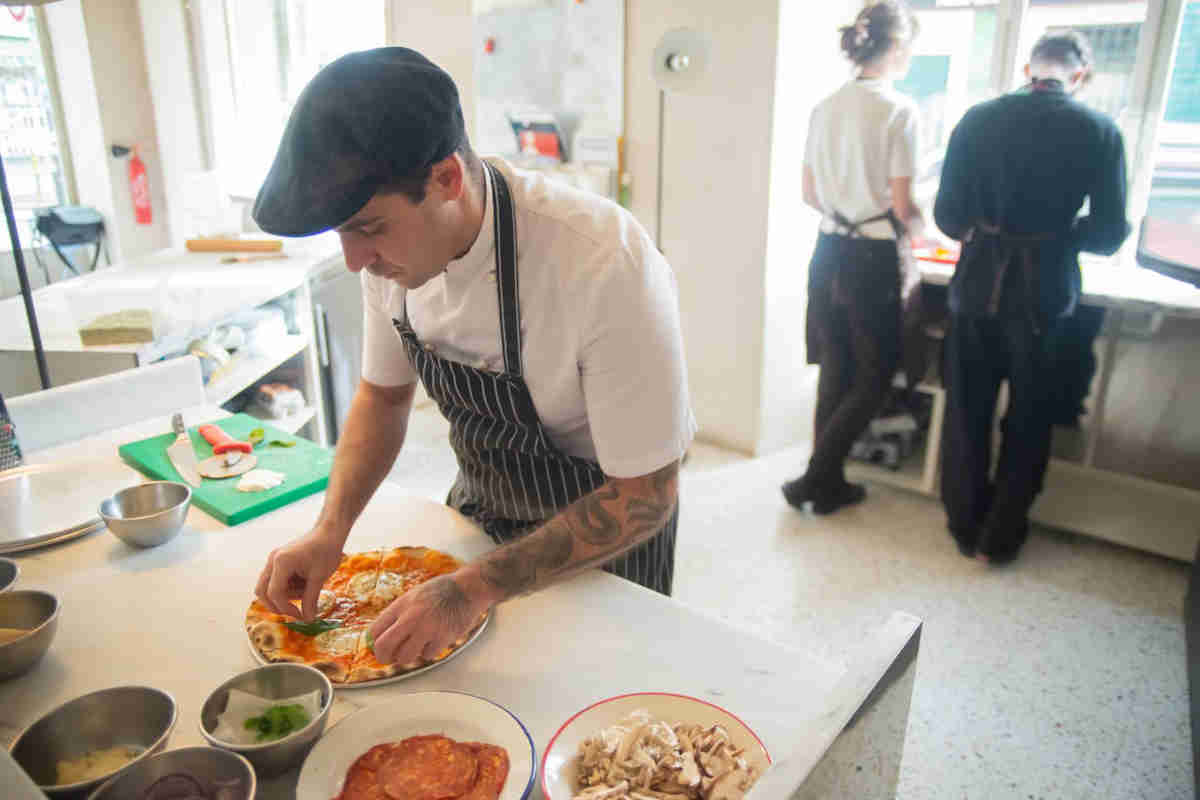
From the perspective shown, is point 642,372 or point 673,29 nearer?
point 642,372

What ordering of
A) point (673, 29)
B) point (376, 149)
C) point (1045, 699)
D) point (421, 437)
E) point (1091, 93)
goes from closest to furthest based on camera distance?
point (376, 149), point (1045, 699), point (1091, 93), point (673, 29), point (421, 437)

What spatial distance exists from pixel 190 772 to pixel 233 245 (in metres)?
2.93

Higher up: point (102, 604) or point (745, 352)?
point (102, 604)

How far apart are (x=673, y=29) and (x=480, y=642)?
276 cm

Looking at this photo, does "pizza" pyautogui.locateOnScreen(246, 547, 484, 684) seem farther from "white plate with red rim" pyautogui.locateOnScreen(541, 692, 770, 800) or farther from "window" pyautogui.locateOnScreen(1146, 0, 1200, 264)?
"window" pyautogui.locateOnScreen(1146, 0, 1200, 264)

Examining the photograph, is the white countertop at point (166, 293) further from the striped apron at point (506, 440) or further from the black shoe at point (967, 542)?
the black shoe at point (967, 542)

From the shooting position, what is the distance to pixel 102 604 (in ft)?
3.68

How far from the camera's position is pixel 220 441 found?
1514 mm

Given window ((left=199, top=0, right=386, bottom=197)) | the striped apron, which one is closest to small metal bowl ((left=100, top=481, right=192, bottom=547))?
the striped apron

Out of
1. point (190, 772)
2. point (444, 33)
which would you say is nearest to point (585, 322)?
point (190, 772)

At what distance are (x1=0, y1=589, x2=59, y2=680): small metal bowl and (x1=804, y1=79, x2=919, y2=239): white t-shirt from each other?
2.48 metres

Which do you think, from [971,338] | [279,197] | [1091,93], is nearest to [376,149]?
[279,197]

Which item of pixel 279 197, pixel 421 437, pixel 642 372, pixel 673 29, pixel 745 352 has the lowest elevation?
pixel 421 437

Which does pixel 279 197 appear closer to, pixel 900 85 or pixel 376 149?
pixel 376 149
